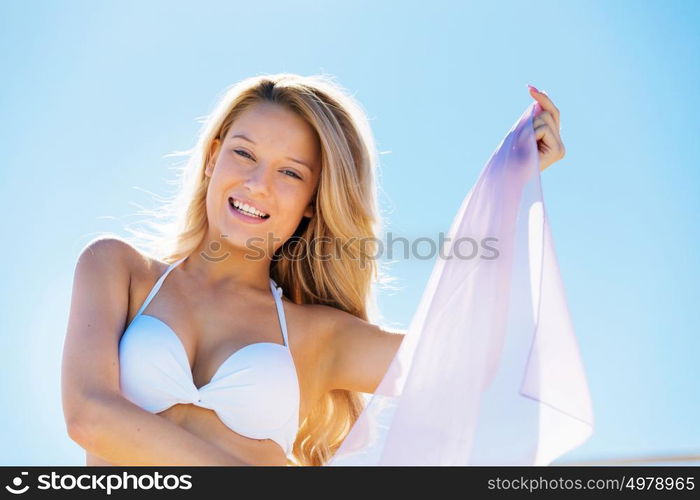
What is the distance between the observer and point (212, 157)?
14.0ft

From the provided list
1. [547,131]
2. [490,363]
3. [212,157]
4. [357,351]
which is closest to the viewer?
[490,363]

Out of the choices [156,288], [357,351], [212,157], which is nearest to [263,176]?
[212,157]

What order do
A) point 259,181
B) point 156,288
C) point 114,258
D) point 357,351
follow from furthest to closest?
point 357,351
point 259,181
point 156,288
point 114,258

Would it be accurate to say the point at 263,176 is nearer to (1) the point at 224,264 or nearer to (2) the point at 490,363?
(1) the point at 224,264

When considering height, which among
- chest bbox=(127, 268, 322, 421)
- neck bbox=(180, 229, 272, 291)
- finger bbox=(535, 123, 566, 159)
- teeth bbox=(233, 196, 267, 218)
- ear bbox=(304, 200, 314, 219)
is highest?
ear bbox=(304, 200, 314, 219)

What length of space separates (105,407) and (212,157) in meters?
1.57

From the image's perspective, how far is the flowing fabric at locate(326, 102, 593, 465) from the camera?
2865 millimetres

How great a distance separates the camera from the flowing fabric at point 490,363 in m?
2.87

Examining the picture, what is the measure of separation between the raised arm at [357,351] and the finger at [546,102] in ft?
4.01
